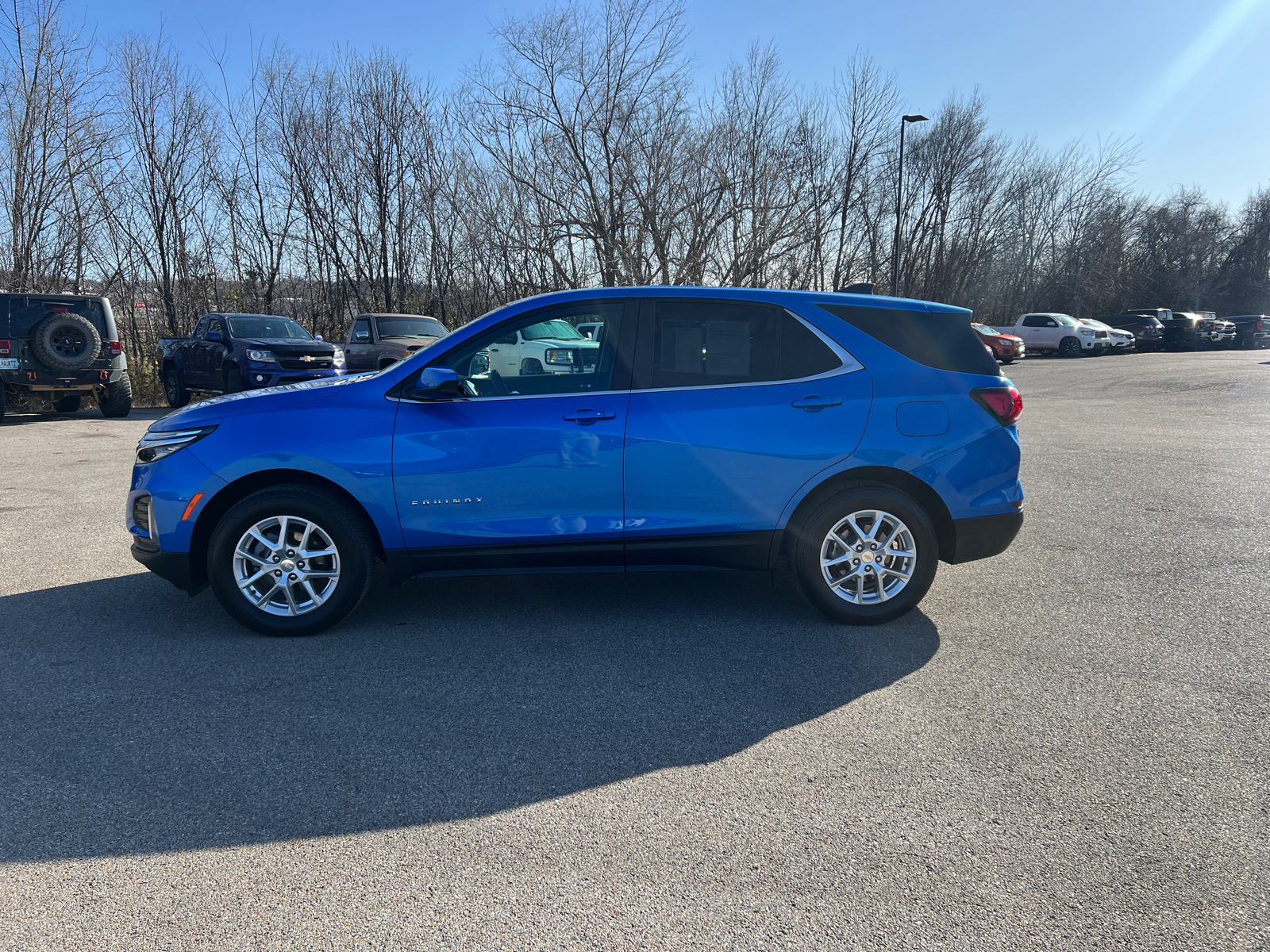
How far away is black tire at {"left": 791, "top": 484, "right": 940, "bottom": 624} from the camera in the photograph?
15.2 feet

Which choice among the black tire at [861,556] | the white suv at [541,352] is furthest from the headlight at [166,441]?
the black tire at [861,556]

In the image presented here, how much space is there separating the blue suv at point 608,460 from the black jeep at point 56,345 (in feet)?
38.8

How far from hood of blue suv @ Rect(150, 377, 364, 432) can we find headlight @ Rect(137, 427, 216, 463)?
0.10 ft

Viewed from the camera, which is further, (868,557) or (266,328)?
(266,328)

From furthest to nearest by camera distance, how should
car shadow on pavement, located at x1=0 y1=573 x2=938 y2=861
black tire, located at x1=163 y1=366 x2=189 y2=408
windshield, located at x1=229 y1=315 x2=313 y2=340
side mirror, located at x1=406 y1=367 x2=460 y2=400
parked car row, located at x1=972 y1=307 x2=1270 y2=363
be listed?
parked car row, located at x1=972 y1=307 x2=1270 y2=363
black tire, located at x1=163 y1=366 x2=189 y2=408
windshield, located at x1=229 y1=315 x2=313 y2=340
side mirror, located at x1=406 y1=367 x2=460 y2=400
car shadow on pavement, located at x1=0 y1=573 x2=938 y2=861

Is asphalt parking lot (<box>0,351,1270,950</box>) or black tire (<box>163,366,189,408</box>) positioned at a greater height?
black tire (<box>163,366,189,408</box>)

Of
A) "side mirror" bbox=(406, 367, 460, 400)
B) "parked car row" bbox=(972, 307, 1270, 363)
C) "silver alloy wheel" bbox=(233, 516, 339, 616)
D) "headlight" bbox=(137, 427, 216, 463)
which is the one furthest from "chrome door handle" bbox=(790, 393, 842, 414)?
"parked car row" bbox=(972, 307, 1270, 363)

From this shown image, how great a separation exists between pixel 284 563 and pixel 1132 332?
4806 cm

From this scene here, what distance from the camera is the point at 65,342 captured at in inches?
564

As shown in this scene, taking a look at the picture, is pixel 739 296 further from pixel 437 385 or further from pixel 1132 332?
pixel 1132 332

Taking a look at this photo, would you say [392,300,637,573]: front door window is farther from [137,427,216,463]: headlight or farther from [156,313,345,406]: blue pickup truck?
[156,313,345,406]: blue pickup truck

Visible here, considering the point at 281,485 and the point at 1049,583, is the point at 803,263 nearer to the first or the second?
the point at 1049,583

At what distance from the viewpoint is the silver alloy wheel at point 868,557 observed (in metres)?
4.67

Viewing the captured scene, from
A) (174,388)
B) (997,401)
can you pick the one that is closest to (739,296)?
(997,401)
